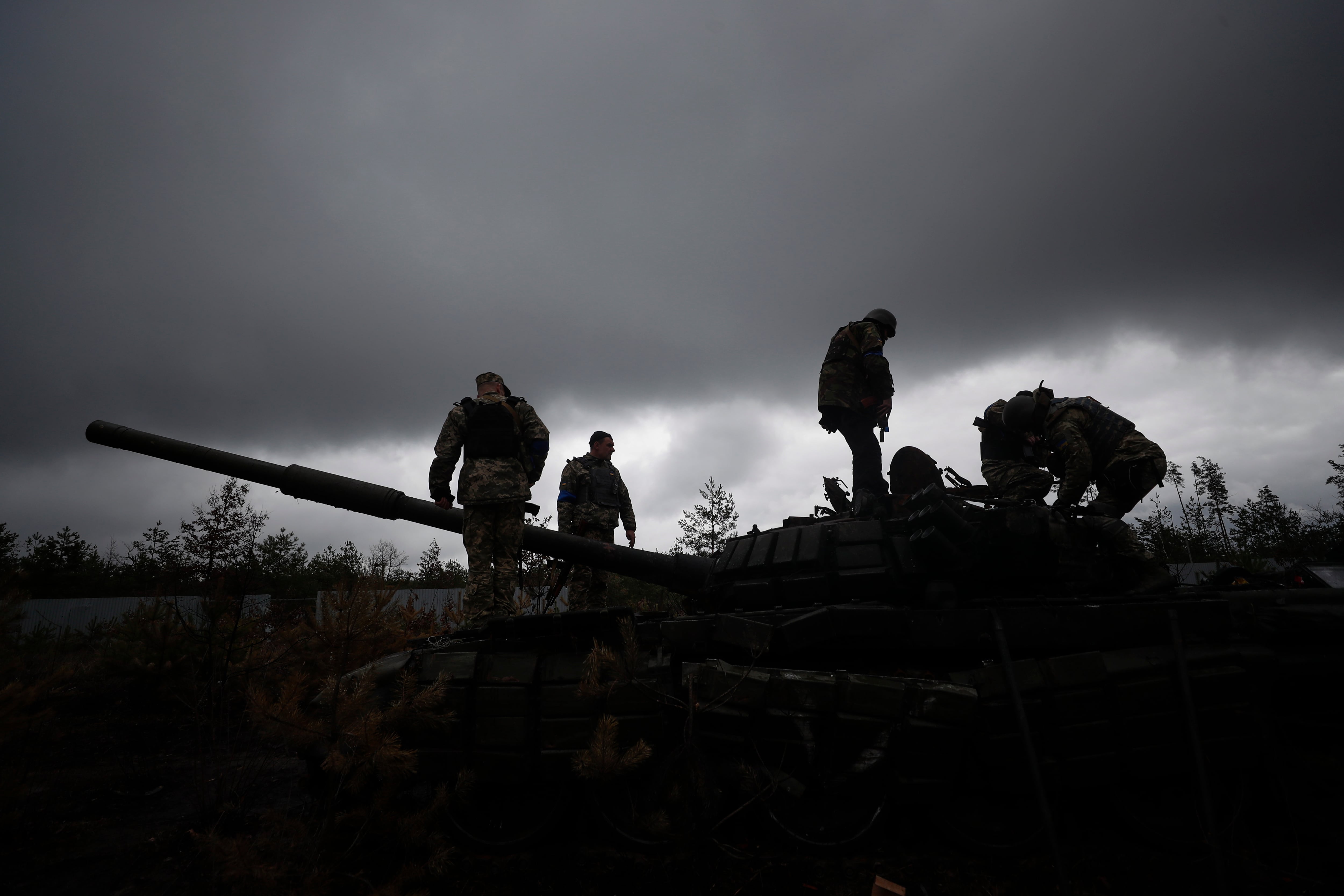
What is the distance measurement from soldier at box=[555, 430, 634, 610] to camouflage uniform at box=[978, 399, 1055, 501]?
434 cm

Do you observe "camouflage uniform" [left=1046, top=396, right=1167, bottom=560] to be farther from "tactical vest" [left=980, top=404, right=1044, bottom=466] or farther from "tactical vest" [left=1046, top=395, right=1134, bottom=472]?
"tactical vest" [left=980, top=404, right=1044, bottom=466]

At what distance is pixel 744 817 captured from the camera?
3717 mm

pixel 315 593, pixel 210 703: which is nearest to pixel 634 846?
pixel 210 703

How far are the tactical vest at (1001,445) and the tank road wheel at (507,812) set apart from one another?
4651 mm

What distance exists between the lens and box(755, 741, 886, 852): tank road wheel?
3.35m

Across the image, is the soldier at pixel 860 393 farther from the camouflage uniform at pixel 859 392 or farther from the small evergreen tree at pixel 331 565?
the small evergreen tree at pixel 331 565

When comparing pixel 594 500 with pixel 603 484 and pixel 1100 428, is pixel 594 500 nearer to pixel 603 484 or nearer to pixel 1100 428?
pixel 603 484

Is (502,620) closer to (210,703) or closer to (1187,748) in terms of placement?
(210,703)

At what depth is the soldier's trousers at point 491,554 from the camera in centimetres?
526

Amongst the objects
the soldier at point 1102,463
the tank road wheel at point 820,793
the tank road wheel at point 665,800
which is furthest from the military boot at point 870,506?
the tank road wheel at point 665,800

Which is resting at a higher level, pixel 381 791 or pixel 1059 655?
pixel 1059 655

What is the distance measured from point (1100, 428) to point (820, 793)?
354cm

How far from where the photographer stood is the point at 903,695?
3.29m

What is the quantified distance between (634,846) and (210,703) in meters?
3.08
